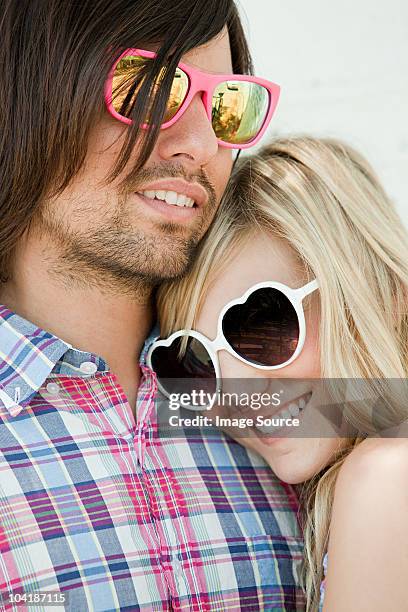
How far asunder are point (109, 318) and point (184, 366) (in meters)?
0.20

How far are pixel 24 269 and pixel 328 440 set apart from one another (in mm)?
763

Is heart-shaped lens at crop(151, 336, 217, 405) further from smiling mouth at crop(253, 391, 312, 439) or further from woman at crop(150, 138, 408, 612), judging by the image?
smiling mouth at crop(253, 391, 312, 439)

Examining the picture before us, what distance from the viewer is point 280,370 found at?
157 cm

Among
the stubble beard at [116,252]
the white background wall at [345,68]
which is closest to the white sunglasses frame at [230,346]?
the stubble beard at [116,252]

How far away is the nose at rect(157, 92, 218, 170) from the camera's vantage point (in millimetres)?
1609

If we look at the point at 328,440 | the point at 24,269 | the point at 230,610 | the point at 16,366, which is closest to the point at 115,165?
the point at 24,269

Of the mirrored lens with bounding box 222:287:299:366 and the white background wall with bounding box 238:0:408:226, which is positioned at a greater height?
the white background wall with bounding box 238:0:408:226

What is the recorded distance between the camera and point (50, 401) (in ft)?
5.05

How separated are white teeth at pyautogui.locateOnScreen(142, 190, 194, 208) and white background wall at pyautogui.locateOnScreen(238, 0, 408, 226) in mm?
1083

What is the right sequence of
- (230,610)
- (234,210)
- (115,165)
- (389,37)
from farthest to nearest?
(389,37), (234,210), (115,165), (230,610)

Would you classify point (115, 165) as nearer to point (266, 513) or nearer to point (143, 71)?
point (143, 71)

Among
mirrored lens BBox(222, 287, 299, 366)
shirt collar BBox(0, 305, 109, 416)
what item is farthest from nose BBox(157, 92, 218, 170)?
shirt collar BBox(0, 305, 109, 416)

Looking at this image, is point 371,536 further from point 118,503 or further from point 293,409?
point 118,503

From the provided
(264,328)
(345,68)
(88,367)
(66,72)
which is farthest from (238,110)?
(345,68)
